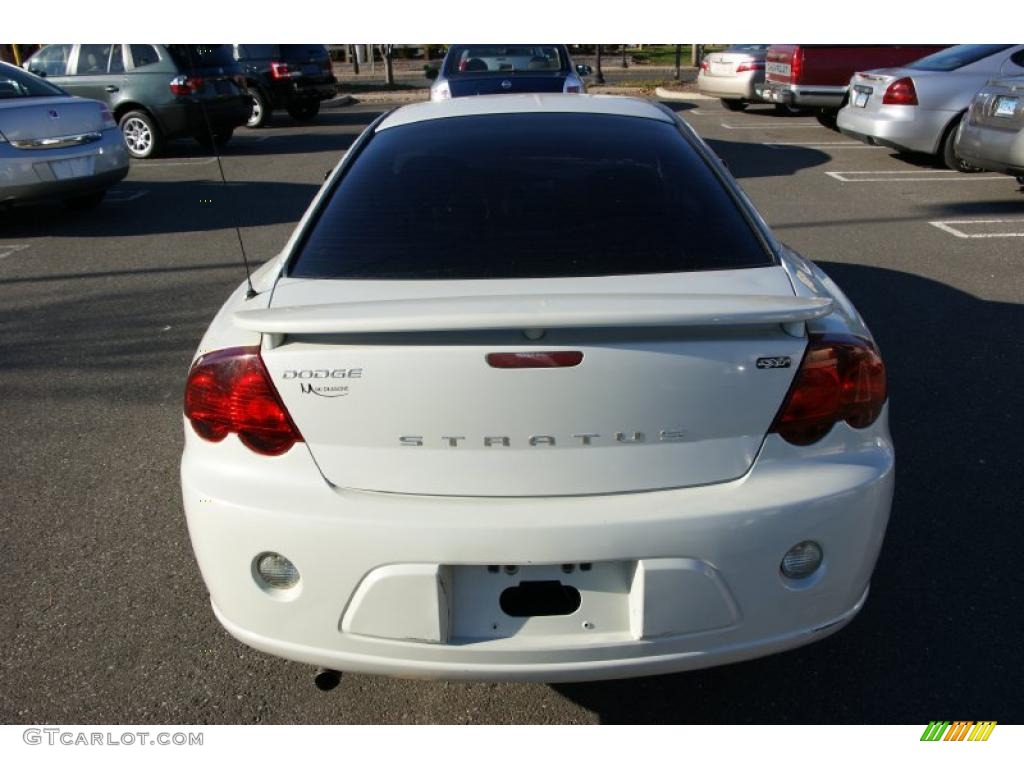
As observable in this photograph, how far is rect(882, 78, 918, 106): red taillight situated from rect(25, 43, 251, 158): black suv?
848 cm

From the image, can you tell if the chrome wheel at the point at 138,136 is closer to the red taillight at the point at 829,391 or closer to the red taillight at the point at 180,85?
the red taillight at the point at 180,85

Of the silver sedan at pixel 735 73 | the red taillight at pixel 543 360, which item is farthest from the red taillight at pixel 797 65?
the red taillight at pixel 543 360

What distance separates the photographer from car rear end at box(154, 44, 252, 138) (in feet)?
40.6

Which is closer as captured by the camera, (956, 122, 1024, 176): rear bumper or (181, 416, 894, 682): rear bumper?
(181, 416, 894, 682): rear bumper

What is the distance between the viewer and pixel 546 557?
2.01 metres

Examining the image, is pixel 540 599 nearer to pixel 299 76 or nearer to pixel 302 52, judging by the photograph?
pixel 299 76

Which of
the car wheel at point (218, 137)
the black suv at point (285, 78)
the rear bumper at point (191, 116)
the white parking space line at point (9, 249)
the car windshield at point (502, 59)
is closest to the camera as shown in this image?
the white parking space line at point (9, 249)

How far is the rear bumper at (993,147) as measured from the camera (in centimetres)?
812

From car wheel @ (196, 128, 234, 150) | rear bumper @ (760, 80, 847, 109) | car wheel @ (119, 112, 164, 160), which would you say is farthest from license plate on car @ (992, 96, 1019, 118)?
car wheel @ (119, 112, 164, 160)

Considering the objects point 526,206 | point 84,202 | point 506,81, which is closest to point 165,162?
point 84,202

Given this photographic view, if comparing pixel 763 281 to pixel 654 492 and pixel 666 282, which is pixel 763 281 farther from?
pixel 654 492

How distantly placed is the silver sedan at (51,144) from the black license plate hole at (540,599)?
24.9 feet

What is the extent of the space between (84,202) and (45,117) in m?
1.57
